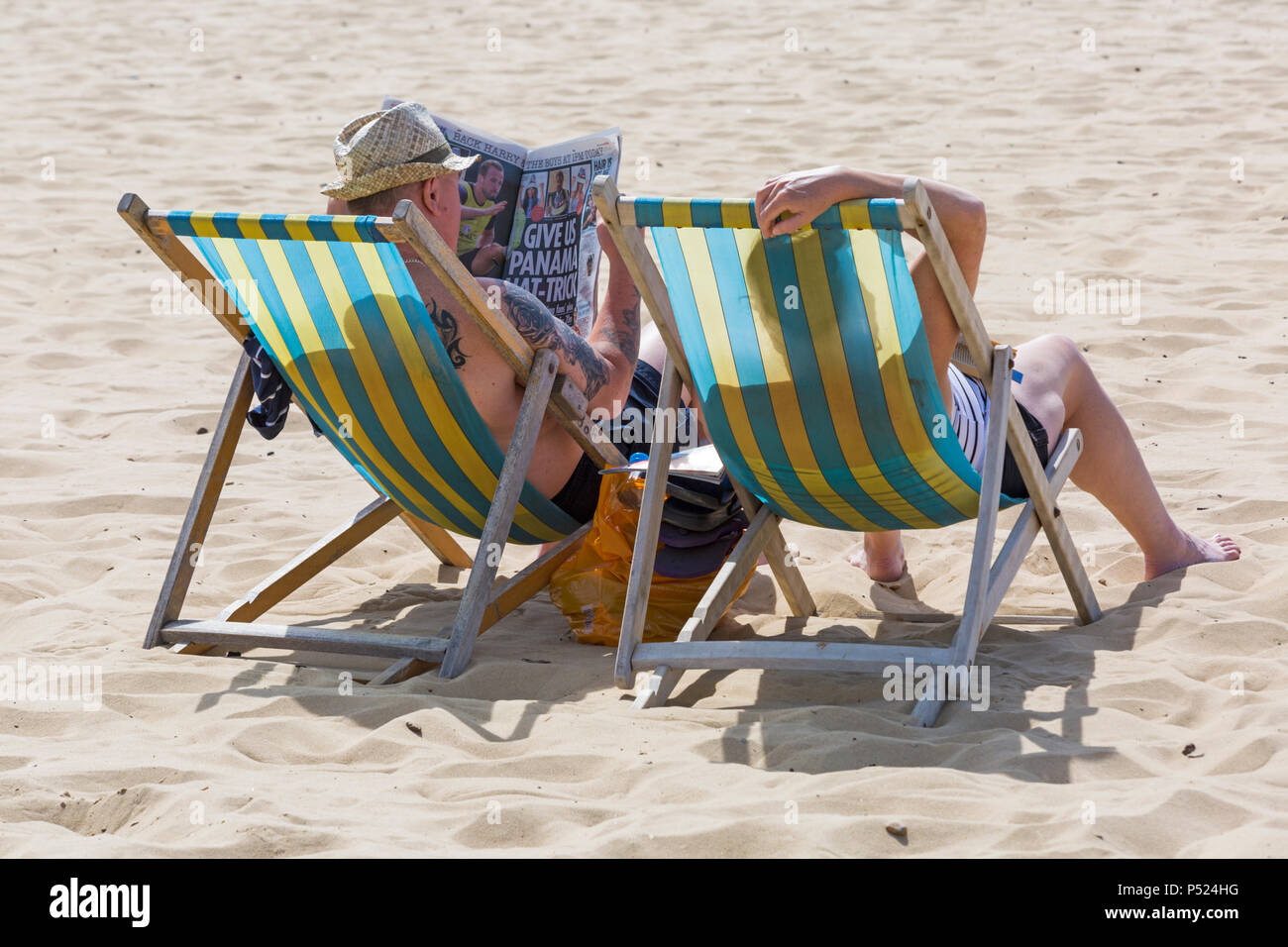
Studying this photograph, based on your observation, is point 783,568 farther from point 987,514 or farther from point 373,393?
point 373,393

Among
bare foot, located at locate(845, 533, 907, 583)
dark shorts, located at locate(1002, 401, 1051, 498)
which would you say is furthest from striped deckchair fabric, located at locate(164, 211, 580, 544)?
dark shorts, located at locate(1002, 401, 1051, 498)

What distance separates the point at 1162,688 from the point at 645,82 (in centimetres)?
704

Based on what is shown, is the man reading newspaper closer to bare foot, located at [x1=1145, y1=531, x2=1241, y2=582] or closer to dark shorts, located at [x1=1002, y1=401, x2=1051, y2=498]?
dark shorts, located at [x1=1002, y1=401, x2=1051, y2=498]

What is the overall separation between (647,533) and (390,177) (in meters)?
0.90

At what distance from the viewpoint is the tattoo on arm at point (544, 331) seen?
320cm

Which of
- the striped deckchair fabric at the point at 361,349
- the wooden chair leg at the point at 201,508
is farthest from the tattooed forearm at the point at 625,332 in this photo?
the wooden chair leg at the point at 201,508

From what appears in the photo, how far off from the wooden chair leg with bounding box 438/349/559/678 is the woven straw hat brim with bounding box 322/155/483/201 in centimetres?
42

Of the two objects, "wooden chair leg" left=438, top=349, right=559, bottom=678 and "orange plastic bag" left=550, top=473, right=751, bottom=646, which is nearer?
"wooden chair leg" left=438, top=349, right=559, bottom=678

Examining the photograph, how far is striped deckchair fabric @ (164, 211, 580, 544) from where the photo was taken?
299cm

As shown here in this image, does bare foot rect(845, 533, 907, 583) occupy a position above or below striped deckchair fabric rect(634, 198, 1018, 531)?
below

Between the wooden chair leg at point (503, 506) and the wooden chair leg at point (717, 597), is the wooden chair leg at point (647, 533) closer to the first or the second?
the wooden chair leg at point (717, 597)

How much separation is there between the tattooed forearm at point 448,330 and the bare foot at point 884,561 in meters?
1.13

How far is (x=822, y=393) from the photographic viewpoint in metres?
2.85

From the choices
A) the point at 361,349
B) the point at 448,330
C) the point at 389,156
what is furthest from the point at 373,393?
the point at 389,156
